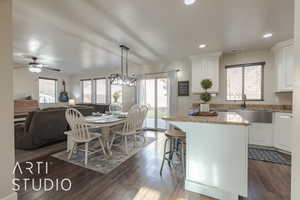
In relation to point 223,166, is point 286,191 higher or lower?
lower

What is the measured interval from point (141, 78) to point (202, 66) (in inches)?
94.3

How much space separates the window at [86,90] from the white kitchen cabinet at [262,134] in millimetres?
6917

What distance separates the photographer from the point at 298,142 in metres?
0.82

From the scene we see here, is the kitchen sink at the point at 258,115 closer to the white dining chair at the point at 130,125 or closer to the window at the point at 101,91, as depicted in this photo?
the white dining chair at the point at 130,125

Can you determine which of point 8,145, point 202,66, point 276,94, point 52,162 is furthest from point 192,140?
point 276,94

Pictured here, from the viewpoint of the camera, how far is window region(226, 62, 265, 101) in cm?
403

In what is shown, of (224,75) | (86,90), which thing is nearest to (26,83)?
(86,90)

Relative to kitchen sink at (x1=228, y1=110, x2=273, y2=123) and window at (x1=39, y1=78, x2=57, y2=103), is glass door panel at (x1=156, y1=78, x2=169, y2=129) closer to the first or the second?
kitchen sink at (x1=228, y1=110, x2=273, y2=123)

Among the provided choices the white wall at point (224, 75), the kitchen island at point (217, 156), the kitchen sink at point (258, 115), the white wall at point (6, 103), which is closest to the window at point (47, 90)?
the white wall at point (224, 75)

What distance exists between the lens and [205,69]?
432cm

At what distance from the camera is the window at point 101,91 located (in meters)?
6.99

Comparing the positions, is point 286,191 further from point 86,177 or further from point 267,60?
point 267,60

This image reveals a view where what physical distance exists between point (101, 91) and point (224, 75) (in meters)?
→ 5.45

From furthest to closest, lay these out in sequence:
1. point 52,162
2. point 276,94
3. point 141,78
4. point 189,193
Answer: point 141,78 < point 276,94 < point 52,162 < point 189,193
